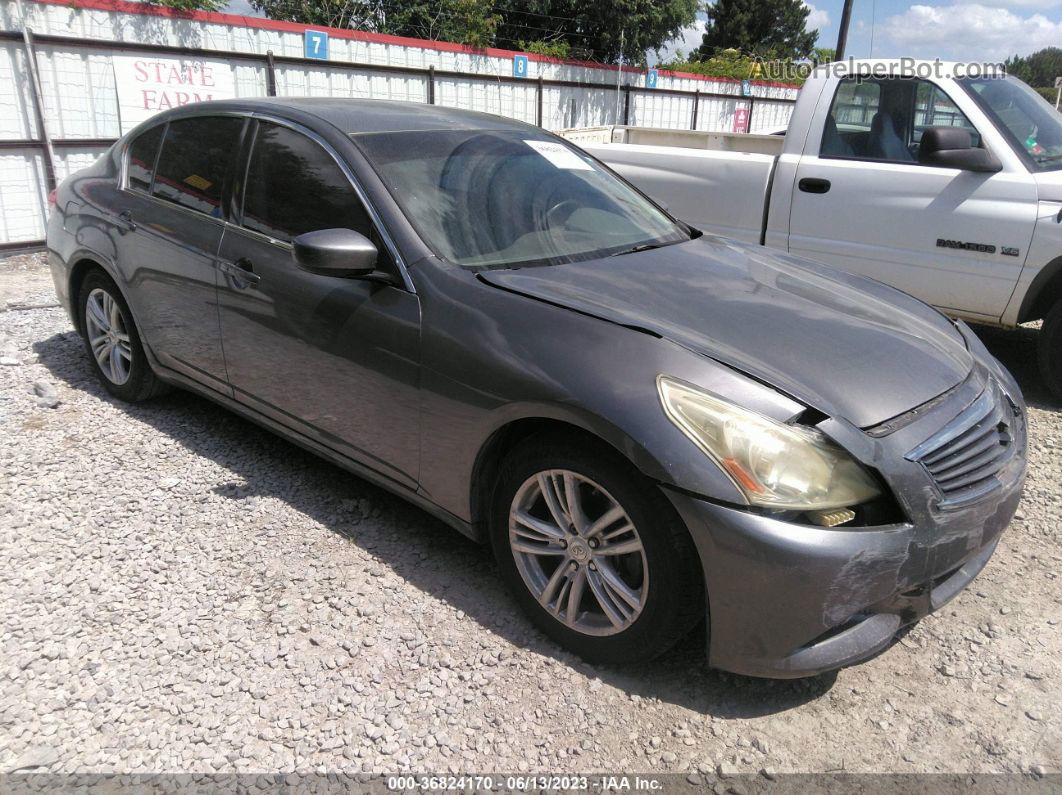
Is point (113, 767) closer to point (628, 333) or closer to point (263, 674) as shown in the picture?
point (263, 674)

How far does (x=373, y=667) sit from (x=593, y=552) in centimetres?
82

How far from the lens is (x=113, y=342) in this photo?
4.53 metres

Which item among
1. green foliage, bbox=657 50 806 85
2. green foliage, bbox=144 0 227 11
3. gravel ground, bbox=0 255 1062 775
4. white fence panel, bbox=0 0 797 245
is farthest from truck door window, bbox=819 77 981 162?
green foliage, bbox=657 50 806 85

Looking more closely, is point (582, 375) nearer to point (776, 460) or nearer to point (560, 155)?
point (776, 460)

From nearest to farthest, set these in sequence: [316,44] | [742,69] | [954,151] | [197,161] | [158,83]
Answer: [197,161]
[954,151]
[158,83]
[316,44]
[742,69]

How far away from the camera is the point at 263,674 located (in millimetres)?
2607

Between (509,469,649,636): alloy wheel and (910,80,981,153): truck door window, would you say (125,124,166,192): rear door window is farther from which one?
(910,80,981,153): truck door window

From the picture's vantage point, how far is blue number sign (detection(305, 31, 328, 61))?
12.2 m

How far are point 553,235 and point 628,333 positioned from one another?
93 cm

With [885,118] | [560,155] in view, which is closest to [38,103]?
[560,155]

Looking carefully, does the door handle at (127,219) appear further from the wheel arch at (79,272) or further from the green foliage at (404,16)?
the green foliage at (404,16)

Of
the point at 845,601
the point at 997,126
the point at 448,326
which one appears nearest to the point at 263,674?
the point at 448,326

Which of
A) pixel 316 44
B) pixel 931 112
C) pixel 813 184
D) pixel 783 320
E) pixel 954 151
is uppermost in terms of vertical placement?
pixel 316 44

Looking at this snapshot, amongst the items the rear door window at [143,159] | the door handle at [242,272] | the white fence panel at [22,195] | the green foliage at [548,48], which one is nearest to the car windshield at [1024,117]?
the door handle at [242,272]
